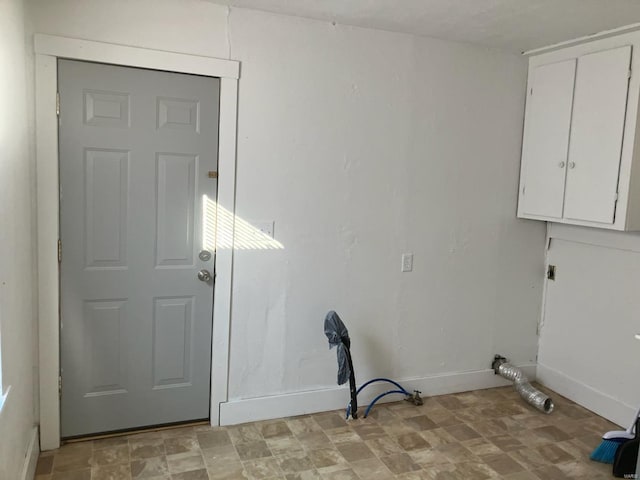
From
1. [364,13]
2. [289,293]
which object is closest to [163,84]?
[364,13]

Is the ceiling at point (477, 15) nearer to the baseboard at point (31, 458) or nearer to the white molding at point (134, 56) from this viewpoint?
the white molding at point (134, 56)

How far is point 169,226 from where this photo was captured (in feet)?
9.64

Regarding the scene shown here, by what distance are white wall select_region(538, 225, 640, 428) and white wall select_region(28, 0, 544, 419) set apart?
181 millimetres

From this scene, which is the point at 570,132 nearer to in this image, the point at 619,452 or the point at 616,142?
the point at 616,142

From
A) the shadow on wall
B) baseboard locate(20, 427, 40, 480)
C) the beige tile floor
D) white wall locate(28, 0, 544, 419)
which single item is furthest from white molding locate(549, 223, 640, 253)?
baseboard locate(20, 427, 40, 480)

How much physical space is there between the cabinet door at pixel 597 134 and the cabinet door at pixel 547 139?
0.22 feet

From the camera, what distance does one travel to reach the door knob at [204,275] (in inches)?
119

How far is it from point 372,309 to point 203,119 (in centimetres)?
161

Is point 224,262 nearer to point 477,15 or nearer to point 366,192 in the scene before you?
point 366,192

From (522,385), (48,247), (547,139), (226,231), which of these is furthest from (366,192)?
(48,247)

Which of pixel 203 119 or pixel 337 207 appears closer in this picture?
pixel 203 119

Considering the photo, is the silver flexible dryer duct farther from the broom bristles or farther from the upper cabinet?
the upper cabinet

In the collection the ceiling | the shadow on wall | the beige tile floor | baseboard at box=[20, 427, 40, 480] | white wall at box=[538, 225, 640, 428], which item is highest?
the ceiling

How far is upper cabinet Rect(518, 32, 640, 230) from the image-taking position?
302 cm
